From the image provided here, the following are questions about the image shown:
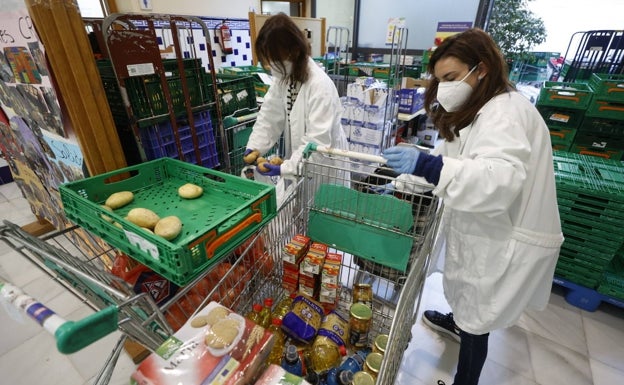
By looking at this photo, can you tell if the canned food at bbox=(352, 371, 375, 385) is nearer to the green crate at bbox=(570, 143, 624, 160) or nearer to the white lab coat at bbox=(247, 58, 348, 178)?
the white lab coat at bbox=(247, 58, 348, 178)

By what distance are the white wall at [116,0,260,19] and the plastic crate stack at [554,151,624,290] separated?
410 centimetres

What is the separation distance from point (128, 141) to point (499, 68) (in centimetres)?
177

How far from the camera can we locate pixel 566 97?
3.24m

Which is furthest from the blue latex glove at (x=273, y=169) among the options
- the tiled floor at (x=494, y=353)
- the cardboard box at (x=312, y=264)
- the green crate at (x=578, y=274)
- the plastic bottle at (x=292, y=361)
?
the green crate at (x=578, y=274)

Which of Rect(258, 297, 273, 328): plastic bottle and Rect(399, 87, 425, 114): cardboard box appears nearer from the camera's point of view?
Rect(258, 297, 273, 328): plastic bottle

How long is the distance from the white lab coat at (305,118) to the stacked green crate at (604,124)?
287cm

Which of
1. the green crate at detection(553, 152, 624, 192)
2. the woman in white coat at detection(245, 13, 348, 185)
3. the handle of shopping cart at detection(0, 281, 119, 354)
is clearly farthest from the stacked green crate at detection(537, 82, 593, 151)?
the handle of shopping cart at detection(0, 281, 119, 354)

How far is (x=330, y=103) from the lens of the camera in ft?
5.91

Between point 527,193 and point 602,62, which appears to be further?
point 602,62

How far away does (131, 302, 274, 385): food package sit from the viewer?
750 millimetres

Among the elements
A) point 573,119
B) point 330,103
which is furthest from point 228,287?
point 573,119

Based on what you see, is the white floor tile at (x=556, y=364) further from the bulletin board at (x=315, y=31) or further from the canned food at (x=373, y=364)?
the bulletin board at (x=315, y=31)

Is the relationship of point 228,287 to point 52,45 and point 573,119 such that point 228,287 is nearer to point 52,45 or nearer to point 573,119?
point 52,45

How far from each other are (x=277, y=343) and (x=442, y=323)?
1.14 metres
